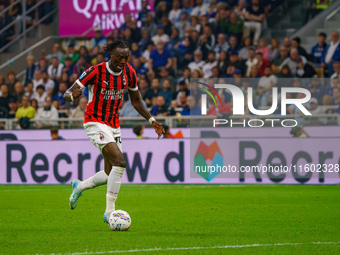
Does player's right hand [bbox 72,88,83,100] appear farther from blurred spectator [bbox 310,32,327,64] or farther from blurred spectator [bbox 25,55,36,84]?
blurred spectator [bbox 25,55,36,84]

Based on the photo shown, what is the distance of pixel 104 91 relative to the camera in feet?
28.1

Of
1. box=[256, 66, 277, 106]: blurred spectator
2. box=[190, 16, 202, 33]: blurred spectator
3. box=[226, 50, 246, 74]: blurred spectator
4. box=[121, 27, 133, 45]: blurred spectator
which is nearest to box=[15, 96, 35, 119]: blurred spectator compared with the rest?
box=[121, 27, 133, 45]: blurred spectator

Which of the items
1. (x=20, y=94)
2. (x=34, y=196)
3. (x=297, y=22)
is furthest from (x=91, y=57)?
(x=34, y=196)

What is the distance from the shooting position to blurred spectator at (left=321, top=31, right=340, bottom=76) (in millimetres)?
17828

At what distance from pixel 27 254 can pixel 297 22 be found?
1716 centimetres

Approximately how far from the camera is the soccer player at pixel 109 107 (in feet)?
27.1

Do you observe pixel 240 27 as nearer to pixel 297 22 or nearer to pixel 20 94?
pixel 297 22

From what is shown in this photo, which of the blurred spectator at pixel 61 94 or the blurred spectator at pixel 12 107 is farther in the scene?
the blurred spectator at pixel 61 94

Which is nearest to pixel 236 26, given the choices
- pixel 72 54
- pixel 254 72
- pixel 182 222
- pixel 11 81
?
pixel 254 72

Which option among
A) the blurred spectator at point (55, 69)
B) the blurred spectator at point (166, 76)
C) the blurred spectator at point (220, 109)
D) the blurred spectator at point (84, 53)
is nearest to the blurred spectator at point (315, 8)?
the blurred spectator at point (166, 76)

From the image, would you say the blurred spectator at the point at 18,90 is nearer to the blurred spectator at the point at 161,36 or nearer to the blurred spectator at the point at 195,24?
the blurred spectator at the point at 161,36

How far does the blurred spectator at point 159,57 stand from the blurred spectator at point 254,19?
2.46 m

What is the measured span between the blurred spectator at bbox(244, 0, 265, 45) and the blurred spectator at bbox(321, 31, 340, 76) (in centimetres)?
245

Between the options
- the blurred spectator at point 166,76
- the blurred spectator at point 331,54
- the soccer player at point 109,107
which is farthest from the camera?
the blurred spectator at point 166,76
